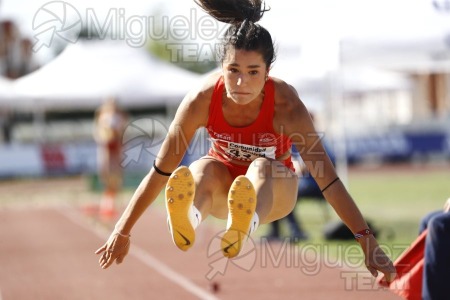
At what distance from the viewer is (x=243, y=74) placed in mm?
4895

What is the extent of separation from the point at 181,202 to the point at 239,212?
1.04 ft

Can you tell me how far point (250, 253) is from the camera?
1038 cm

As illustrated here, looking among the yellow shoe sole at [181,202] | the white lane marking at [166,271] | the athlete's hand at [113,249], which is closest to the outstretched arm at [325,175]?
the yellow shoe sole at [181,202]

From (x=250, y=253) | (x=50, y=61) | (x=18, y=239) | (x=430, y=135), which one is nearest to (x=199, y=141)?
(x=250, y=253)

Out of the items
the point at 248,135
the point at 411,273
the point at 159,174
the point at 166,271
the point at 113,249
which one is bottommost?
the point at 166,271

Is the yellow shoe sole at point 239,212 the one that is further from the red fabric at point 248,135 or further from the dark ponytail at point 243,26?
the dark ponytail at point 243,26

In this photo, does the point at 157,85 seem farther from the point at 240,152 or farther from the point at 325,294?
the point at 240,152

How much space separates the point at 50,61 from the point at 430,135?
12312 mm

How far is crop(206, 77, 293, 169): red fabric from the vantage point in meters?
5.14

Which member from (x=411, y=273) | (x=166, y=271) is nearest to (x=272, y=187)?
(x=411, y=273)

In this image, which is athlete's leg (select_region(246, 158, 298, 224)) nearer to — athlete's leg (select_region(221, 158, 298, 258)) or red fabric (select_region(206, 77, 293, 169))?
athlete's leg (select_region(221, 158, 298, 258))

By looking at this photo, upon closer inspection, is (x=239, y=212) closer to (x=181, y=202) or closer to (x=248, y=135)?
(x=181, y=202)

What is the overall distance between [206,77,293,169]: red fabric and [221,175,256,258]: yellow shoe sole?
53 cm

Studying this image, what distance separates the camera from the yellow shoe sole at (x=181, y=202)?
186 inches
